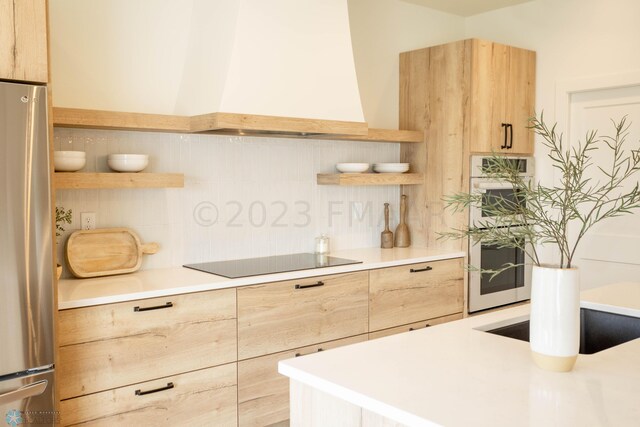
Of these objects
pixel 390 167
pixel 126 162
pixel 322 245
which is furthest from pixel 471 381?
pixel 390 167

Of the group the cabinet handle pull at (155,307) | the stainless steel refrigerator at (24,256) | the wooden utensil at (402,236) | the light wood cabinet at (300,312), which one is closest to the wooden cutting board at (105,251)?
the cabinet handle pull at (155,307)

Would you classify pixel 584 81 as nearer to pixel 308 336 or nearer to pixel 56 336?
pixel 308 336

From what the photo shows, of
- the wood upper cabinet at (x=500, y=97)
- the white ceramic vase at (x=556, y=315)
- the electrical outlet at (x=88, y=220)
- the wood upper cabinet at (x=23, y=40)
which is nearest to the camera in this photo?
the white ceramic vase at (x=556, y=315)

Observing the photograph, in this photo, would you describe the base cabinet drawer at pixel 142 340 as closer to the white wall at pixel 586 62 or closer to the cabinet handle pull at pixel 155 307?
the cabinet handle pull at pixel 155 307

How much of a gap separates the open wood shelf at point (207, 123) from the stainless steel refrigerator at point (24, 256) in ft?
2.01

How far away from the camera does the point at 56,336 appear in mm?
2285

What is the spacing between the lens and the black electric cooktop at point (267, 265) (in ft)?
10.3

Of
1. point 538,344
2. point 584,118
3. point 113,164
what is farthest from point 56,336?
point 584,118

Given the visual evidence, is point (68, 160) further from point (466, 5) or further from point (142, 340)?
point (466, 5)

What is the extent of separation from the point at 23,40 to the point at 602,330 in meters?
2.45

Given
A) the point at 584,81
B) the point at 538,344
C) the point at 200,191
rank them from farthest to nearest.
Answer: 1. the point at 584,81
2. the point at 200,191
3. the point at 538,344

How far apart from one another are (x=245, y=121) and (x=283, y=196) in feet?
2.90

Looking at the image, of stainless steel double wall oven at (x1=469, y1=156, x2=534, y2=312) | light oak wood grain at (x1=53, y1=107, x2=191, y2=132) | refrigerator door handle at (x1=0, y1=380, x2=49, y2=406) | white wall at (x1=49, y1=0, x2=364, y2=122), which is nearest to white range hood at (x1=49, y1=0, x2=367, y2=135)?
white wall at (x1=49, y1=0, x2=364, y2=122)

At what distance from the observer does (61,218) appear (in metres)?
2.95
